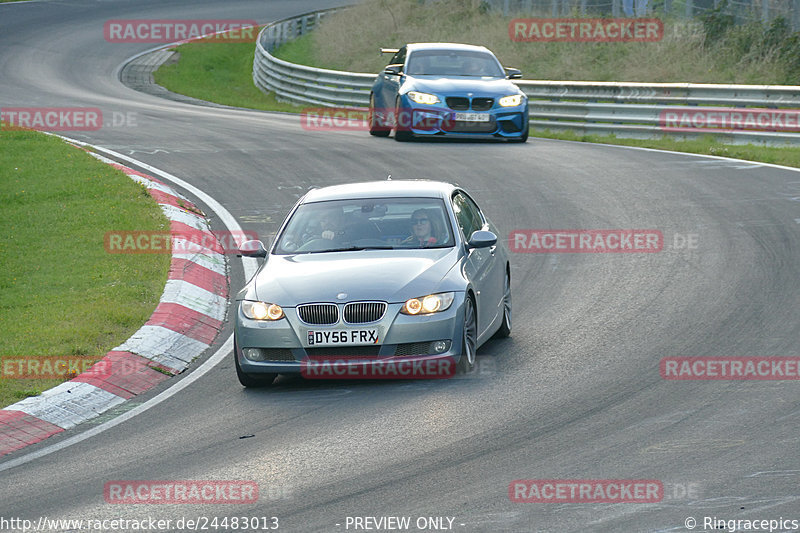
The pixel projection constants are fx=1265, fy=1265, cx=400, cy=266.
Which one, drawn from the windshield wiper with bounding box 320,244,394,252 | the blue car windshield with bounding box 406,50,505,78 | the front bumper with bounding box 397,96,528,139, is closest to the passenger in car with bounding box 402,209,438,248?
the windshield wiper with bounding box 320,244,394,252

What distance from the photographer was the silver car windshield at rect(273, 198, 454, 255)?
33.9ft

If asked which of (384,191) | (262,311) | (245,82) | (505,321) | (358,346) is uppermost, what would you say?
(384,191)

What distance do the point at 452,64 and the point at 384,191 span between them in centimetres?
1230

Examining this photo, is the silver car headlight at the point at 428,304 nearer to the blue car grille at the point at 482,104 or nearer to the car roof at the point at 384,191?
the car roof at the point at 384,191

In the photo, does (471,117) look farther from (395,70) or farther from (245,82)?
(245,82)

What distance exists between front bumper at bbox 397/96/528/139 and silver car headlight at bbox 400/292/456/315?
12.5 m

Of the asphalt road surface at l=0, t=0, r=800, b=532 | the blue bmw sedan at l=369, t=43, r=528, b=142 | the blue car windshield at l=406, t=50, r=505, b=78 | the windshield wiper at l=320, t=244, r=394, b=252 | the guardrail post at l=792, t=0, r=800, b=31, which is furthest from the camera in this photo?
the guardrail post at l=792, t=0, r=800, b=31

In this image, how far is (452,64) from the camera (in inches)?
899

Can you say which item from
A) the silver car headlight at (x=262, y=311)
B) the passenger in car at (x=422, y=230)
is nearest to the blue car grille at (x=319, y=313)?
the silver car headlight at (x=262, y=311)

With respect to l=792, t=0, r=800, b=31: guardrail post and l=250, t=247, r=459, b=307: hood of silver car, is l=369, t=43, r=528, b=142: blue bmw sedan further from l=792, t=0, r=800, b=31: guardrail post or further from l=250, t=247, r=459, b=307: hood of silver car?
l=250, t=247, r=459, b=307: hood of silver car

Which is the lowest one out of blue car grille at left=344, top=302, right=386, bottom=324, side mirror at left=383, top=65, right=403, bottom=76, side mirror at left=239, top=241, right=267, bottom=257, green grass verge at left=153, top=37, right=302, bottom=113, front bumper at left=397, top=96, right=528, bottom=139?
green grass verge at left=153, top=37, right=302, bottom=113

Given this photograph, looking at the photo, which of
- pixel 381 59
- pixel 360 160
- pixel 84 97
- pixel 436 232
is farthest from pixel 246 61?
pixel 436 232

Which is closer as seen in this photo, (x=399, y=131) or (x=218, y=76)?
(x=399, y=131)

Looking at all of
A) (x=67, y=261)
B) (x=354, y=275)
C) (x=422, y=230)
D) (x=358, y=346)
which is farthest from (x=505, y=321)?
(x=67, y=261)
